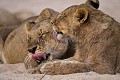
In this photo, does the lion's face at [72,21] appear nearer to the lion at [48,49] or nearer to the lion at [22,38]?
the lion at [48,49]

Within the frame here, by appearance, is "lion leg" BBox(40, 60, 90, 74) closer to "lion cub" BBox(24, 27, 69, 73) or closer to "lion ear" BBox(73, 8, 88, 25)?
"lion cub" BBox(24, 27, 69, 73)

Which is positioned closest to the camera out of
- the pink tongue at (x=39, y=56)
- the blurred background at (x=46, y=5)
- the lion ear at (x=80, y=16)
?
the lion ear at (x=80, y=16)

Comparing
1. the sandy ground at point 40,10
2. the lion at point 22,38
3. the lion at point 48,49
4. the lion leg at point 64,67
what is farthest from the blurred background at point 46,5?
the lion leg at point 64,67

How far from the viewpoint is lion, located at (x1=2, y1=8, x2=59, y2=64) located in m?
5.96

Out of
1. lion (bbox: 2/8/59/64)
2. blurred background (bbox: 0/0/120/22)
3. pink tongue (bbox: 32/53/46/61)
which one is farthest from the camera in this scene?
blurred background (bbox: 0/0/120/22)

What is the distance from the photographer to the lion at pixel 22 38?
5.96m

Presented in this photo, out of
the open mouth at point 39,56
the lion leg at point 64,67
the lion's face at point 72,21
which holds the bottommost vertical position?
the lion leg at point 64,67

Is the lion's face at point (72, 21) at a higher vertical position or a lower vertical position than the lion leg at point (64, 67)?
higher

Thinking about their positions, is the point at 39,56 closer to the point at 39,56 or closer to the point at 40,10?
the point at 39,56

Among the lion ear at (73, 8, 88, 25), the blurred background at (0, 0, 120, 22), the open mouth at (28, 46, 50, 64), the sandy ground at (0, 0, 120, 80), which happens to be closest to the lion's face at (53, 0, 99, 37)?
the lion ear at (73, 8, 88, 25)

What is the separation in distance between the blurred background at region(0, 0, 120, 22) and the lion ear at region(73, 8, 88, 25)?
4802 millimetres

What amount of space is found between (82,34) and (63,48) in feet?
1.09

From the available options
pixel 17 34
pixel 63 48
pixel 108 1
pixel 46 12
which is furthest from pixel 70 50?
pixel 108 1

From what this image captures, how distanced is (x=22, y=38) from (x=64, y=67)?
66.5 inches
